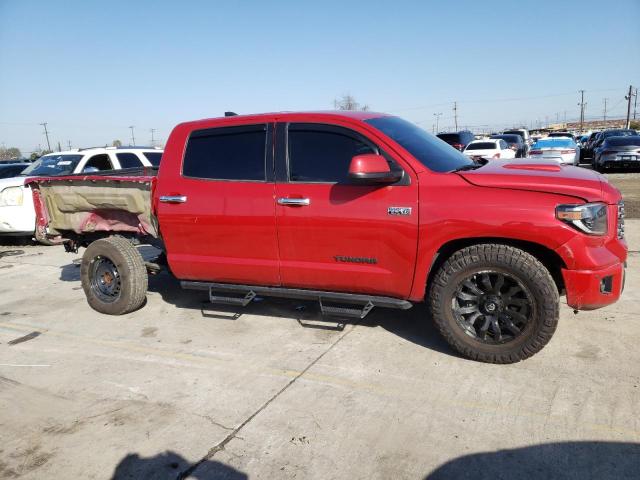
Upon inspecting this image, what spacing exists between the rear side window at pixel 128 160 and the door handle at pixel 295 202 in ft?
22.5

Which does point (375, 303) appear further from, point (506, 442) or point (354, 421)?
point (506, 442)

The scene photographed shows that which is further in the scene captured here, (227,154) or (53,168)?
(53,168)

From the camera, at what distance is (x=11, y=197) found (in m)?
9.02

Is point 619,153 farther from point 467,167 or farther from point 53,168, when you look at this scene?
point 53,168


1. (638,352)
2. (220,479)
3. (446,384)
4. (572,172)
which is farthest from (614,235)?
(220,479)

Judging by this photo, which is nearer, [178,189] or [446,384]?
[446,384]

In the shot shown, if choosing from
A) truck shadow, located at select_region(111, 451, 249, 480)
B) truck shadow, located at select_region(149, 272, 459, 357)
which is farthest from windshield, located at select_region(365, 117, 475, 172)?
truck shadow, located at select_region(111, 451, 249, 480)

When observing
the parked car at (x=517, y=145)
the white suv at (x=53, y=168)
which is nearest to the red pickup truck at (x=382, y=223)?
the white suv at (x=53, y=168)

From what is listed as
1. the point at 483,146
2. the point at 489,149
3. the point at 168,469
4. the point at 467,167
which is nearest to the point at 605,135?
the point at 483,146

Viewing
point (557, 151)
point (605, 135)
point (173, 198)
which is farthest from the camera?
point (605, 135)

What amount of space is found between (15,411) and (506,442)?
3290 millimetres

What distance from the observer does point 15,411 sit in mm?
3502

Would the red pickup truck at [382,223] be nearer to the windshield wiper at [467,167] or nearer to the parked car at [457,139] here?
the windshield wiper at [467,167]

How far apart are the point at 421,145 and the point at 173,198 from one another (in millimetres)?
2331
